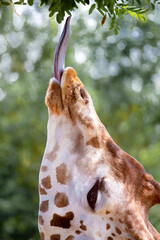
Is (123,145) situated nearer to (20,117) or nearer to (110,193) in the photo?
(20,117)

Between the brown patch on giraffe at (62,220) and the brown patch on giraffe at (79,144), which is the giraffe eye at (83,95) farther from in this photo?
the brown patch on giraffe at (62,220)

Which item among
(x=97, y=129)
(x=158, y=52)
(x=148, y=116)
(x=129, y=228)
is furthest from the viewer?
(x=158, y=52)

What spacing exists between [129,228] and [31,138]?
8.19 metres

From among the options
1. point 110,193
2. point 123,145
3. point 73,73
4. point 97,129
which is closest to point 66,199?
point 110,193

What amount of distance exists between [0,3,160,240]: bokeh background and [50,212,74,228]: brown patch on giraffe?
6537 millimetres

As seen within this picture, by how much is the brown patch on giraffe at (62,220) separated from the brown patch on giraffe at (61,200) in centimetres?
3

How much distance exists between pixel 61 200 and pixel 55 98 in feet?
1.04

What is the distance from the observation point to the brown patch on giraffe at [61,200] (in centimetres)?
125

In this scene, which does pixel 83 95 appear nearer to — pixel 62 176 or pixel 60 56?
pixel 60 56

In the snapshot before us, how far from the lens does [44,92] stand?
27.0ft

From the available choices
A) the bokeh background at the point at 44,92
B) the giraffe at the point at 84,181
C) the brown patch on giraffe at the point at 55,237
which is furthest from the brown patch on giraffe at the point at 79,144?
the bokeh background at the point at 44,92

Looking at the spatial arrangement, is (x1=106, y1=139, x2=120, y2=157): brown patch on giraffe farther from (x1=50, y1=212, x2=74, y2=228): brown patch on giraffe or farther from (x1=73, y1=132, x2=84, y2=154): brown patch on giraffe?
(x1=50, y1=212, x2=74, y2=228): brown patch on giraffe

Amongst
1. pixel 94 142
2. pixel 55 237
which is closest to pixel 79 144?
pixel 94 142

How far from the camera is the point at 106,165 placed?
1308mm
